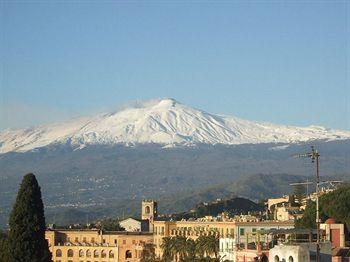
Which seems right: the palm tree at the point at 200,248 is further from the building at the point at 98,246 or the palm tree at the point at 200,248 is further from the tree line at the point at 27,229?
the building at the point at 98,246

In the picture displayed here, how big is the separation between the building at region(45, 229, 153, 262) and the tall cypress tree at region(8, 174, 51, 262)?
61.5m

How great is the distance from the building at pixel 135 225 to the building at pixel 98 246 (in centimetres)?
1807

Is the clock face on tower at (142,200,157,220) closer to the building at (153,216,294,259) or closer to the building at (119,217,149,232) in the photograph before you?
the building at (119,217,149,232)

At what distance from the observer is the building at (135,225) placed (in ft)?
557

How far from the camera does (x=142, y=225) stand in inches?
6713

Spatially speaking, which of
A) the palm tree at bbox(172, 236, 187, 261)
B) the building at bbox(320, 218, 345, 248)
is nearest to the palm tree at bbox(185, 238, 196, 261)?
the palm tree at bbox(172, 236, 187, 261)

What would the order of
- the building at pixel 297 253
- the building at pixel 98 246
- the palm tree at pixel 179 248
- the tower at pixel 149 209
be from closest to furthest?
the building at pixel 297 253, the palm tree at pixel 179 248, the building at pixel 98 246, the tower at pixel 149 209

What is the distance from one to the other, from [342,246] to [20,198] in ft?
71.3

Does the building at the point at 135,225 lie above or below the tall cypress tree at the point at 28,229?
above

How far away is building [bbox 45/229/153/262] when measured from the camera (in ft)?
478

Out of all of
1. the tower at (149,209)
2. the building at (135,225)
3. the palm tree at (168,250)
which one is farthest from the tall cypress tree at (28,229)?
the tower at (149,209)

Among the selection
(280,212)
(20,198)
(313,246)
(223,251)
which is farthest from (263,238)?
(280,212)

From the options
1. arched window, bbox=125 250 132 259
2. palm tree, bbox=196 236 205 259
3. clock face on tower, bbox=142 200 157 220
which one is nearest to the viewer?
palm tree, bbox=196 236 205 259

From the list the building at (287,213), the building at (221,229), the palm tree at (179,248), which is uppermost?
the building at (287,213)
